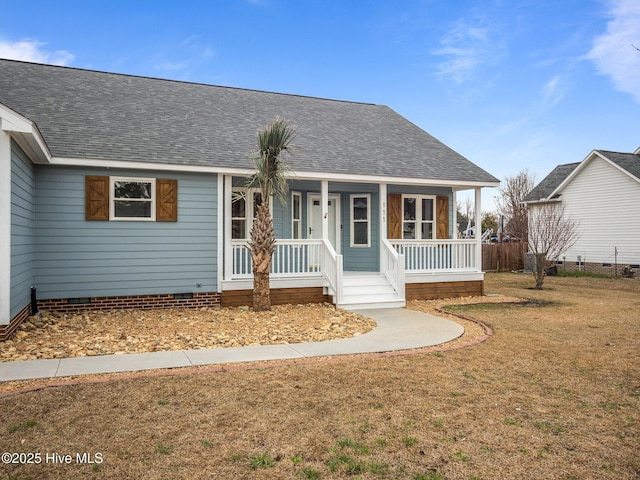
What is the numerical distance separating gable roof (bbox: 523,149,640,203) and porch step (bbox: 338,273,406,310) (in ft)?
48.3

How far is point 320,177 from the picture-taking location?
39.3 ft

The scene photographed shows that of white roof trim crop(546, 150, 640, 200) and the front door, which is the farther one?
white roof trim crop(546, 150, 640, 200)

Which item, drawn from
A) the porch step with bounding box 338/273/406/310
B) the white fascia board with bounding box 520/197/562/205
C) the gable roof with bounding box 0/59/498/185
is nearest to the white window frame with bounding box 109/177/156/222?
the gable roof with bounding box 0/59/498/185

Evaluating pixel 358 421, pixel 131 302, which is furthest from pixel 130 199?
pixel 358 421

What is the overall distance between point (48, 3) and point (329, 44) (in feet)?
32.4

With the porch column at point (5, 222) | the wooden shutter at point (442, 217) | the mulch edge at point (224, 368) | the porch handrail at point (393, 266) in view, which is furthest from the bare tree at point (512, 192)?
the porch column at point (5, 222)

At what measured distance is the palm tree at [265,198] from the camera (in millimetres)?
10320

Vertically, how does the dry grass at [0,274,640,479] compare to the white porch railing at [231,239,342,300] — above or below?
below

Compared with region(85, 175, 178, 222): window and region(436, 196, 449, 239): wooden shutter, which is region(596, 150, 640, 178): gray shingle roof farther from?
region(85, 175, 178, 222): window

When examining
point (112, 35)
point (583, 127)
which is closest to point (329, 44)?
point (112, 35)

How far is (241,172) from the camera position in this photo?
440 inches

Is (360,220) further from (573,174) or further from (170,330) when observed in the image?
(573,174)

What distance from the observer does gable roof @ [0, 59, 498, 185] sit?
35.4 feet

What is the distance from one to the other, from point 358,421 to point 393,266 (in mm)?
8469
